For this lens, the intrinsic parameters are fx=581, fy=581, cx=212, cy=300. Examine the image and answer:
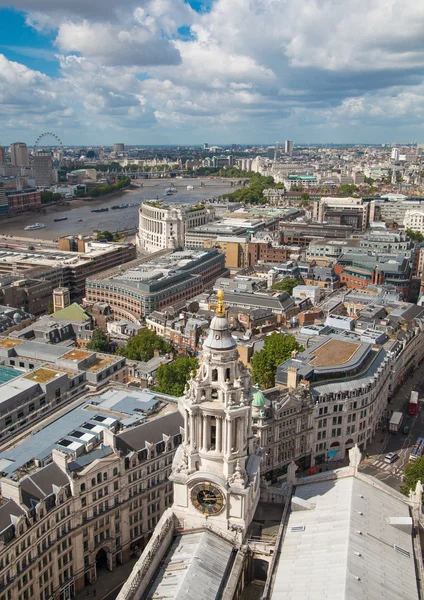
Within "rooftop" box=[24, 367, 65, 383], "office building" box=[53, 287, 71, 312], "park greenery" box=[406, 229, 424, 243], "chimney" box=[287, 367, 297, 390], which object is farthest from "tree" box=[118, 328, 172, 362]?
"park greenery" box=[406, 229, 424, 243]

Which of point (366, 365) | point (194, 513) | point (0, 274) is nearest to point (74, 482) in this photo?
point (194, 513)

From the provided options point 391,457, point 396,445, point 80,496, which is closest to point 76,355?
point 80,496

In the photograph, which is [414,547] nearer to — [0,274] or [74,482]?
[74,482]

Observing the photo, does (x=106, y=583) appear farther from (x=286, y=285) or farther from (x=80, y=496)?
(x=286, y=285)

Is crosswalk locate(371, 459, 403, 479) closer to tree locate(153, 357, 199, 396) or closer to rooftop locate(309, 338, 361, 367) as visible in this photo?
rooftop locate(309, 338, 361, 367)

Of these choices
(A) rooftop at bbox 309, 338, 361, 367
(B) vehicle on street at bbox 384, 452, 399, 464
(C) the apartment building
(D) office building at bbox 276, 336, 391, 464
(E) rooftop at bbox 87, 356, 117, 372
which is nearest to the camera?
(C) the apartment building

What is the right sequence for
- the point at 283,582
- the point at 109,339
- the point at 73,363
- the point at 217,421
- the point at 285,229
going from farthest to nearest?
the point at 285,229 → the point at 109,339 → the point at 73,363 → the point at 217,421 → the point at 283,582
